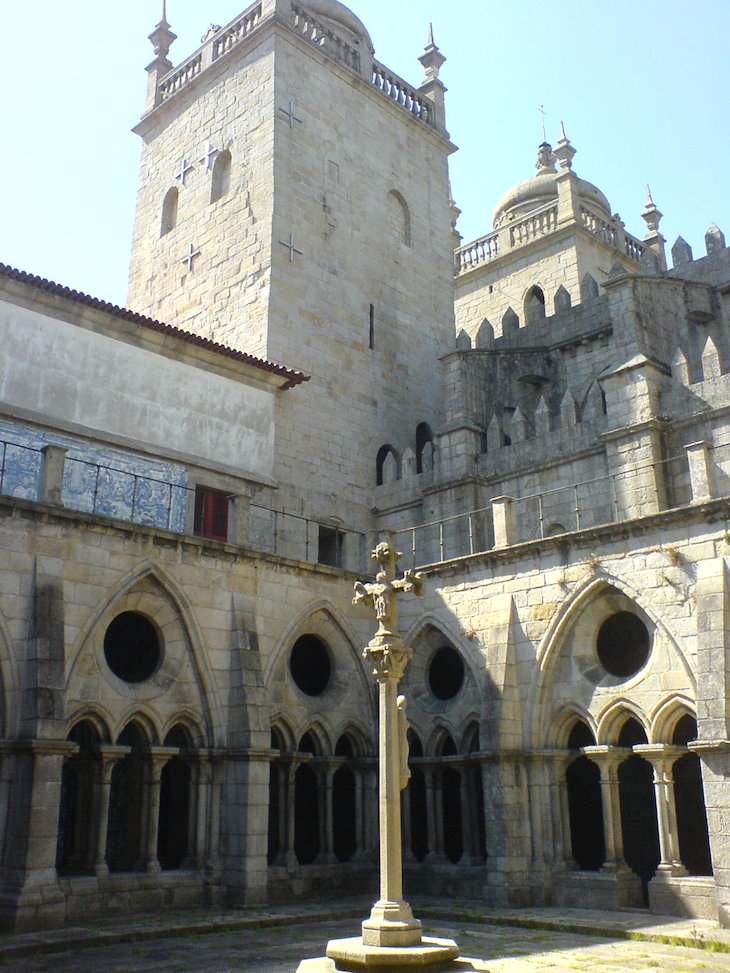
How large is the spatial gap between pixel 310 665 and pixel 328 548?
15.3 feet

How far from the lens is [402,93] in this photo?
27328 mm

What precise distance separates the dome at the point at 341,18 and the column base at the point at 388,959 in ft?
78.7

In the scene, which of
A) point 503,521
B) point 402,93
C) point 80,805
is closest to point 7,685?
point 80,805

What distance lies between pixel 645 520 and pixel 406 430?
10592 mm

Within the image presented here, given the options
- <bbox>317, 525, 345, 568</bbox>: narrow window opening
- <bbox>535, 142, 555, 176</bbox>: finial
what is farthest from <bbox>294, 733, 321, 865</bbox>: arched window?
<bbox>535, 142, 555, 176</bbox>: finial

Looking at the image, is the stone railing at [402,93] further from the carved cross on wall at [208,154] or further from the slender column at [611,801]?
the slender column at [611,801]

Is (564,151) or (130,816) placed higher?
(564,151)

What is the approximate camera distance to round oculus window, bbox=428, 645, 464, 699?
17.2 meters

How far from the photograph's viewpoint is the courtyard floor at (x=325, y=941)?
33.3ft

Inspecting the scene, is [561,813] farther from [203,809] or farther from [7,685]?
[7,685]

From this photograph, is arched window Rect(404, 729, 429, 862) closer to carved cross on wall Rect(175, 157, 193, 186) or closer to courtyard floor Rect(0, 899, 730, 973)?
courtyard floor Rect(0, 899, 730, 973)

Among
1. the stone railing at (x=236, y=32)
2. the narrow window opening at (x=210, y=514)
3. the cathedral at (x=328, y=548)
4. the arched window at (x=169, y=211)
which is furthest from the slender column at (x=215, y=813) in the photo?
the stone railing at (x=236, y=32)

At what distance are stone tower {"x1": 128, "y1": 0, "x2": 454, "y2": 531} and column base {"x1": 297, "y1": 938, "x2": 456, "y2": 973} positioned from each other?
1281 cm

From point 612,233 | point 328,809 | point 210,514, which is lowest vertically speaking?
point 328,809
